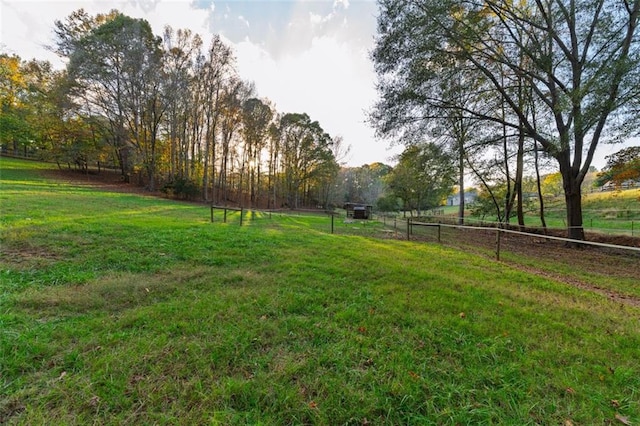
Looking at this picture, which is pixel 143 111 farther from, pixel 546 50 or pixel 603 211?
pixel 603 211

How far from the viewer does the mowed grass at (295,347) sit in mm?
1665

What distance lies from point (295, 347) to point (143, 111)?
27702 mm

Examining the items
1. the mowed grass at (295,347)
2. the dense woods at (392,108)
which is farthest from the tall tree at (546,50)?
the mowed grass at (295,347)

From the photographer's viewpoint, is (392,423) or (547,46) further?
(547,46)

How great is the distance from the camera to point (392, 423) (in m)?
1.60

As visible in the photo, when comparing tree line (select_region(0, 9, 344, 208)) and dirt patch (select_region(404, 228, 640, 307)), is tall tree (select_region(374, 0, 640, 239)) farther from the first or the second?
tree line (select_region(0, 9, 344, 208))

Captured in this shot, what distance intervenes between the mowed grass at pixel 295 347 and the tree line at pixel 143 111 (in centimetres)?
2086

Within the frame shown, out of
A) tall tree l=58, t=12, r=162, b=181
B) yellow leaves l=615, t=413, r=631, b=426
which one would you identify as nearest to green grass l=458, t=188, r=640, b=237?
yellow leaves l=615, t=413, r=631, b=426

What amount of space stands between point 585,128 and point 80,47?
1204 inches

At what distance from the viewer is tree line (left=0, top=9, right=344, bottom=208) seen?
19.2 meters

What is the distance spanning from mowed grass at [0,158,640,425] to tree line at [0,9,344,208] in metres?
20.9

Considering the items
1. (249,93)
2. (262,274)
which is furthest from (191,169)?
(262,274)

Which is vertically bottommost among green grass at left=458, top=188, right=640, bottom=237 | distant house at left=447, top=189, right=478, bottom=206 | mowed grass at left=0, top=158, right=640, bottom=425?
mowed grass at left=0, top=158, right=640, bottom=425

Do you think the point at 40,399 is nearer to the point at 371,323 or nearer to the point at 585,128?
the point at 371,323
